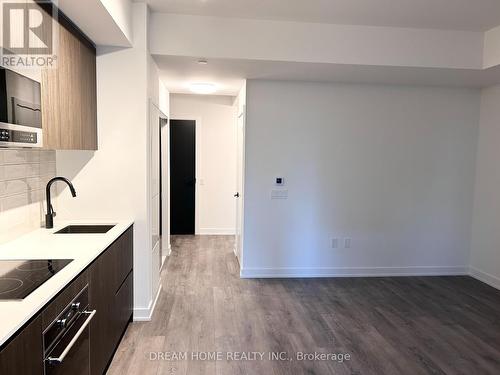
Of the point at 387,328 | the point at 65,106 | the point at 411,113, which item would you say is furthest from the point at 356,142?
the point at 65,106

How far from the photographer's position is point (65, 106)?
2.26 m

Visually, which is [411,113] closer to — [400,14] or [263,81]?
[400,14]

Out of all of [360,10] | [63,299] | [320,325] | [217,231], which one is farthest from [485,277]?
[63,299]

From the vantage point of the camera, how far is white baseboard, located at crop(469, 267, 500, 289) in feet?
13.4

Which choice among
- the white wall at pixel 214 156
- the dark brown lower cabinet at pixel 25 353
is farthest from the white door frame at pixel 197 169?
the dark brown lower cabinet at pixel 25 353

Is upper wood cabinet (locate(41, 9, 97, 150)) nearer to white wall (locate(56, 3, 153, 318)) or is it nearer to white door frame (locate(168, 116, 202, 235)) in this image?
white wall (locate(56, 3, 153, 318))

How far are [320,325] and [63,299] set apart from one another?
Result: 2232 millimetres

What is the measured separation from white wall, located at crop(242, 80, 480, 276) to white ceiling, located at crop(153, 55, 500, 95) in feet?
0.64

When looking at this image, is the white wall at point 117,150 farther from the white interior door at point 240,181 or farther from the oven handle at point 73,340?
the white interior door at point 240,181

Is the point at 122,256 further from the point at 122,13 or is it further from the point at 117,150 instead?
the point at 122,13

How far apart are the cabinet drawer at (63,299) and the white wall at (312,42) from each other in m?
2.19

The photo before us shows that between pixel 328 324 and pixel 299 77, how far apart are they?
8.49ft

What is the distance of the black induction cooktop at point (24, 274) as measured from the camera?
1413mm

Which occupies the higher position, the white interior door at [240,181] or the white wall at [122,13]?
the white wall at [122,13]
